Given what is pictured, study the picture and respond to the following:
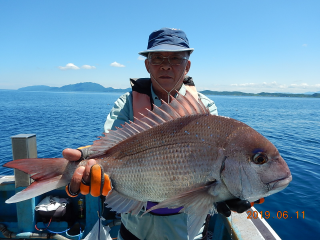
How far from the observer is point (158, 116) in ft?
7.72

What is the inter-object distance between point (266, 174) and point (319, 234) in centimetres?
751

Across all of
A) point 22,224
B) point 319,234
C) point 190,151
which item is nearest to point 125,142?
point 190,151

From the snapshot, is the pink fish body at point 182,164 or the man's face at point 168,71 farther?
the man's face at point 168,71

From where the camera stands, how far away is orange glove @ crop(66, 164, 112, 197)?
7.17ft

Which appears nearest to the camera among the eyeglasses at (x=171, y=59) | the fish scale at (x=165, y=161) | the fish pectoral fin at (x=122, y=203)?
the fish scale at (x=165, y=161)

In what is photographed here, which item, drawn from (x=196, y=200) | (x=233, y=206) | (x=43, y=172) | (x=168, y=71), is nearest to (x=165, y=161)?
(x=196, y=200)

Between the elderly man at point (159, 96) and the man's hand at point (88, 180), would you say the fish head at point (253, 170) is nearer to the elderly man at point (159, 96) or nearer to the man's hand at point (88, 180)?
the elderly man at point (159, 96)

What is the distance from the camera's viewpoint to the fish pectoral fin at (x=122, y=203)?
2.29 metres

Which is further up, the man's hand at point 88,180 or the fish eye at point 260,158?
the fish eye at point 260,158

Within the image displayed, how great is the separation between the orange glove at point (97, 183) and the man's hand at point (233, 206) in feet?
3.94

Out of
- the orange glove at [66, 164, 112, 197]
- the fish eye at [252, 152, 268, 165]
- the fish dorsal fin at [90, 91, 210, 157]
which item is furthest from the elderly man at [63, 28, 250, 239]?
the fish eye at [252, 152, 268, 165]

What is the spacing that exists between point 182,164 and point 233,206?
0.70 m

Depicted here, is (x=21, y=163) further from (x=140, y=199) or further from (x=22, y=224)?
(x=22, y=224)

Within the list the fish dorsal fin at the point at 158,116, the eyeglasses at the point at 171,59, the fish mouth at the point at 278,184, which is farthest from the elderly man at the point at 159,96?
the fish mouth at the point at 278,184
